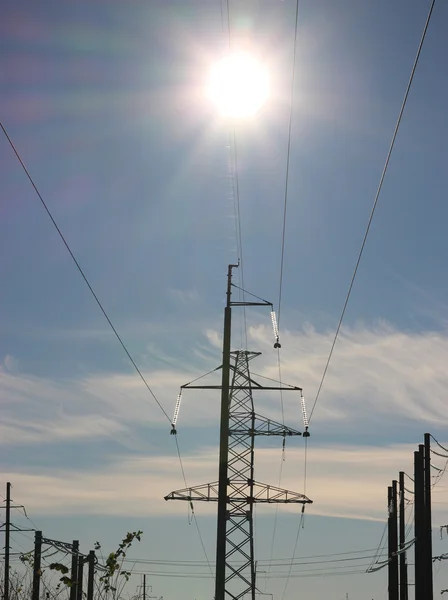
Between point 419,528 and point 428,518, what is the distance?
53 cm

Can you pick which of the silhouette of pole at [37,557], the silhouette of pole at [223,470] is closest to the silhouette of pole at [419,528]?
the silhouette of pole at [223,470]

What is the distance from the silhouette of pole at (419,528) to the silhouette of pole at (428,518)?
0.15 metres

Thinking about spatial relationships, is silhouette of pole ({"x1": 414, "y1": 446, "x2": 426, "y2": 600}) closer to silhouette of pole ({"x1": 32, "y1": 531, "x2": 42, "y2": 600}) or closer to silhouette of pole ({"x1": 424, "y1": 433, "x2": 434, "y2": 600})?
silhouette of pole ({"x1": 424, "y1": 433, "x2": 434, "y2": 600})

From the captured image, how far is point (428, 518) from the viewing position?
3466cm

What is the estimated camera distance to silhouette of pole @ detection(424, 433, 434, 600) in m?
33.5

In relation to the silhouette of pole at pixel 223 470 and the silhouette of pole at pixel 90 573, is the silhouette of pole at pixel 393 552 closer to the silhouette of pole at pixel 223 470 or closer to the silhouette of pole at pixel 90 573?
the silhouette of pole at pixel 90 573

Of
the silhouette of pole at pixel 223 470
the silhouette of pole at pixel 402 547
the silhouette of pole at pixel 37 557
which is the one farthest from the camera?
the silhouette of pole at pixel 402 547

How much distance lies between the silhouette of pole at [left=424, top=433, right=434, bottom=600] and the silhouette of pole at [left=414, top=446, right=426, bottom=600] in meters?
0.15

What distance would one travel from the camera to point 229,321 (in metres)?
32.3

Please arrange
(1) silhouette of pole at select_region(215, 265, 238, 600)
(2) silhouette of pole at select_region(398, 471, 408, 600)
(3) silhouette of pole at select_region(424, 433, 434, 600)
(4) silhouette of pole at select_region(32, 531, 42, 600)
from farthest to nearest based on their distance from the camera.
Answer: (2) silhouette of pole at select_region(398, 471, 408, 600)
(4) silhouette of pole at select_region(32, 531, 42, 600)
(3) silhouette of pole at select_region(424, 433, 434, 600)
(1) silhouette of pole at select_region(215, 265, 238, 600)

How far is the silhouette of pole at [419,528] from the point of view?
33531 mm

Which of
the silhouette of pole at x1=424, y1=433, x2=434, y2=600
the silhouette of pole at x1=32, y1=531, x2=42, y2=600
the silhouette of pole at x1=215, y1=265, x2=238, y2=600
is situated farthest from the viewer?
the silhouette of pole at x1=32, y1=531, x2=42, y2=600

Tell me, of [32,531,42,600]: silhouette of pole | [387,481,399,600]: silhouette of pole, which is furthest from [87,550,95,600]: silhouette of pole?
[387,481,399,600]: silhouette of pole

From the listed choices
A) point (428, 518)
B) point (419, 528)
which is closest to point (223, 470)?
point (419, 528)
